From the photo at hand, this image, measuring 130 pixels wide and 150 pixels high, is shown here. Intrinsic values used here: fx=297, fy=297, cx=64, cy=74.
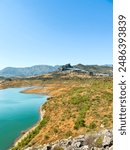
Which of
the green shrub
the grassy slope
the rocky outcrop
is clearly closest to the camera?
the rocky outcrop

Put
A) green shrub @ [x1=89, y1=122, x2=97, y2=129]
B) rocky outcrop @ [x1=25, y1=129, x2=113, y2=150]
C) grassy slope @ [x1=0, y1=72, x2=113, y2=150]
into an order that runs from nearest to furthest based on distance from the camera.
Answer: rocky outcrop @ [x1=25, y1=129, x2=113, y2=150]
green shrub @ [x1=89, y1=122, x2=97, y2=129]
grassy slope @ [x1=0, y1=72, x2=113, y2=150]

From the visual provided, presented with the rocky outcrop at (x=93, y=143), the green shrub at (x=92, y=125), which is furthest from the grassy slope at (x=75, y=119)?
the rocky outcrop at (x=93, y=143)

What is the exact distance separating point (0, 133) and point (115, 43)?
34253 mm

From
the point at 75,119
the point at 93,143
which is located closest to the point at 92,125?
the point at 75,119

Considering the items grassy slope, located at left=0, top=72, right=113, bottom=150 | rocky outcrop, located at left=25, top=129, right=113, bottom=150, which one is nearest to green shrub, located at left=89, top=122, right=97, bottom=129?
grassy slope, located at left=0, top=72, right=113, bottom=150

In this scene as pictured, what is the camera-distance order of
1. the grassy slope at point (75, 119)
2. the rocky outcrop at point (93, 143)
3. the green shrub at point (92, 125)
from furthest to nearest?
1. the grassy slope at point (75, 119)
2. the green shrub at point (92, 125)
3. the rocky outcrop at point (93, 143)

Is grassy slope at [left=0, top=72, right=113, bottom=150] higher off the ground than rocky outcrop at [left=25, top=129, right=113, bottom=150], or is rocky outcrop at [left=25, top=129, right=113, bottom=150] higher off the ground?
rocky outcrop at [left=25, top=129, right=113, bottom=150]

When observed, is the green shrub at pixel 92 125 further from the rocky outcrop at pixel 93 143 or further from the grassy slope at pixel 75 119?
the rocky outcrop at pixel 93 143

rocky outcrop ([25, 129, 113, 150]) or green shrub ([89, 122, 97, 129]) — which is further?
green shrub ([89, 122, 97, 129])

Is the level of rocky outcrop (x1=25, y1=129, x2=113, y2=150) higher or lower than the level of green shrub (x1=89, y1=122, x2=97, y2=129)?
higher

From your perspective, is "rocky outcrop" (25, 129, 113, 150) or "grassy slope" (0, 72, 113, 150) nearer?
"rocky outcrop" (25, 129, 113, 150)

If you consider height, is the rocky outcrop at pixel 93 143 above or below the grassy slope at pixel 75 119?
above

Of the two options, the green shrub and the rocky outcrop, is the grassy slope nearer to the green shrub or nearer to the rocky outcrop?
the green shrub

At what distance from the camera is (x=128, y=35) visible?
194 inches
